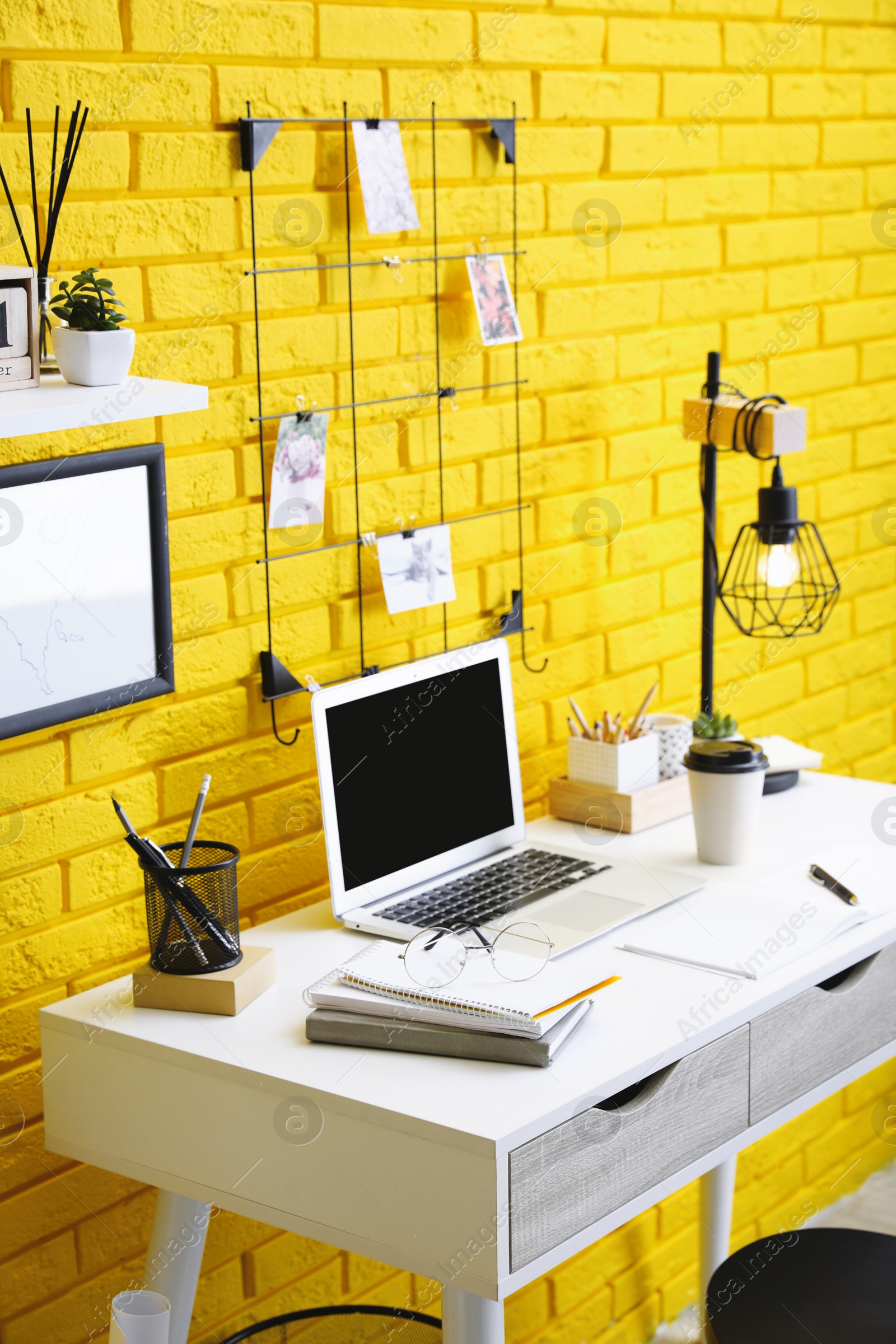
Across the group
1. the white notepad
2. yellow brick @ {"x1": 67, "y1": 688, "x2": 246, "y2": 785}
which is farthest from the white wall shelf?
the white notepad

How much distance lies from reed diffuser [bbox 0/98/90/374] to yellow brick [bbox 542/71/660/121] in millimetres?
798

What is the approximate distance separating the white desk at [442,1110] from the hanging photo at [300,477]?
50 cm

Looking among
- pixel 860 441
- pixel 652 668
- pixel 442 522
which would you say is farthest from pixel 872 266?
pixel 442 522

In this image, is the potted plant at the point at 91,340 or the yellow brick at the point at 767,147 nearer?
the potted plant at the point at 91,340

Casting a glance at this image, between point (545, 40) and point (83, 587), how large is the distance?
106 centimetres

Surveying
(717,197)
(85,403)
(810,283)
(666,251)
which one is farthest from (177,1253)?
(810,283)

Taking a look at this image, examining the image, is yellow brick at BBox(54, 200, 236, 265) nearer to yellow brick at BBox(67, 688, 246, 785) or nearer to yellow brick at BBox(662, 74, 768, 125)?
yellow brick at BBox(67, 688, 246, 785)

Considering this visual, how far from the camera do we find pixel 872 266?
9.39 ft

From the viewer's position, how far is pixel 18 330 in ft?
4.42

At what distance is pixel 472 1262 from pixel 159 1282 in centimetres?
48

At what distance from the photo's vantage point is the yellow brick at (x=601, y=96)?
2174 mm

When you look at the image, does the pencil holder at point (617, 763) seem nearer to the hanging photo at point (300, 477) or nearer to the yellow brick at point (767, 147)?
the hanging photo at point (300, 477)

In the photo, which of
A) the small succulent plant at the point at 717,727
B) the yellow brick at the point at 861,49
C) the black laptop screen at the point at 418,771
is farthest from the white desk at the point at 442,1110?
the yellow brick at the point at 861,49

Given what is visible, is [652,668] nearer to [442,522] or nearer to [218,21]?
[442,522]
